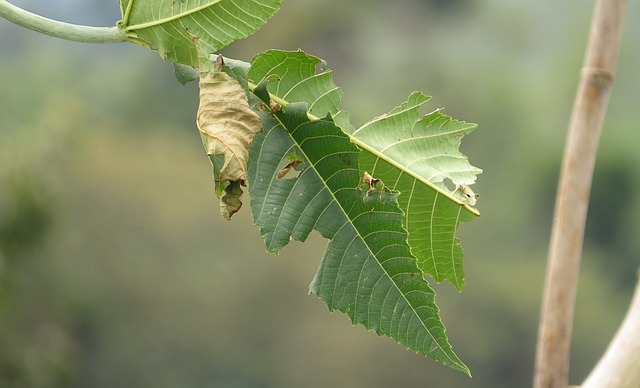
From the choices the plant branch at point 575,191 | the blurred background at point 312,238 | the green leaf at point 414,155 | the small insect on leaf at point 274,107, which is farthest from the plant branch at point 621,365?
the blurred background at point 312,238

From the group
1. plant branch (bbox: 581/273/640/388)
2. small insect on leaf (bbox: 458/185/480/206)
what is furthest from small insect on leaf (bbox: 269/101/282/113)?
plant branch (bbox: 581/273/640/388)

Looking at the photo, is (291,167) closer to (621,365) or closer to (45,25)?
(45,25)

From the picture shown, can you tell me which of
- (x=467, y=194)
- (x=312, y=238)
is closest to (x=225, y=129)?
(x=467, y=194)

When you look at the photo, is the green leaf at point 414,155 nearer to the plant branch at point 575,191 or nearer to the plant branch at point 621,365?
the plant branch at point 621,365

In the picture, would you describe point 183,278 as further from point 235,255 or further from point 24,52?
point 24,52

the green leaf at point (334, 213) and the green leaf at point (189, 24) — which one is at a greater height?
the green leaf at point (189, 24)

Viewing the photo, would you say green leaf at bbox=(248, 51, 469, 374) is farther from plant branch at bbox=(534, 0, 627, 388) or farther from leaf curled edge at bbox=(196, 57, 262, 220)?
plant branch at bbox=(534, 0, 627, 388)

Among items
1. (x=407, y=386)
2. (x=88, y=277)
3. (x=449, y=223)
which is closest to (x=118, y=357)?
(x=88, y=277)
